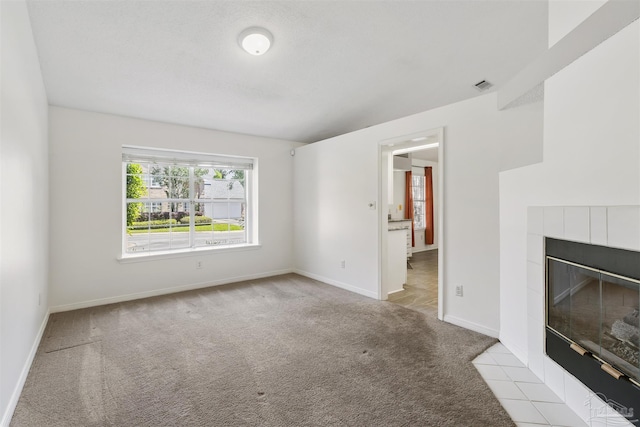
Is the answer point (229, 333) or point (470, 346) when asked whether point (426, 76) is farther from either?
point (229, 333)

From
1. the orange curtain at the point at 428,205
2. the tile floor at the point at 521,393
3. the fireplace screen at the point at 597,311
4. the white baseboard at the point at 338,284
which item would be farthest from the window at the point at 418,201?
the fireplace screen at the point at 597,311

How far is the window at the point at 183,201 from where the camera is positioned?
167 inches

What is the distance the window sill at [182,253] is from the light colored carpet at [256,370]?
659 millimetres

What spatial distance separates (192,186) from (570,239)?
4.58 meters

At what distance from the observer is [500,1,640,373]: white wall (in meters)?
1.47

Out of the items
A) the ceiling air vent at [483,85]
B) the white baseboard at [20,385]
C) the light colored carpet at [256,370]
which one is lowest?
the light colored carpet at [256,370]

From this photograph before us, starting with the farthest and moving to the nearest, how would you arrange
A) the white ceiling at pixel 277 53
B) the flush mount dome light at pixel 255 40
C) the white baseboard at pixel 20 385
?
1. the flush mount dome light at pixel 255 40
2. the white ceiling at pixel 277 53
3. the white baseboard at pixel 20 385

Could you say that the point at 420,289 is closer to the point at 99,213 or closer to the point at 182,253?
the point at 182,253

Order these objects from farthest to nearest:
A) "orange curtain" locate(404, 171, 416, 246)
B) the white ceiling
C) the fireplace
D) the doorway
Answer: "orange curtain" locate(404, 171, 416, 246), the doorway, the white ceiling, the fireplace

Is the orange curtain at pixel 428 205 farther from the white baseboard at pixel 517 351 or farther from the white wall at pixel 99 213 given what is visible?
the white baseboard at pixel 517 351

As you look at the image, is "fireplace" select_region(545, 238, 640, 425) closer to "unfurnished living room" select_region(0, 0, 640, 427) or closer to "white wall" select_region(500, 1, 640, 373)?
"unfurnished living room" select_region(0, 0, 640, 427)

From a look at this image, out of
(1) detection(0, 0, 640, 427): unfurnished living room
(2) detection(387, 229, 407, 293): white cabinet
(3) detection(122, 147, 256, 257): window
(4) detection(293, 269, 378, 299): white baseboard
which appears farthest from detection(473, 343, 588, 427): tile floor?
(3) detection(122, 147, 256, 257): window

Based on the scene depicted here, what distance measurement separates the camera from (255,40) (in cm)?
282

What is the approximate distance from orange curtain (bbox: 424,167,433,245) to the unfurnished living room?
3.30m
